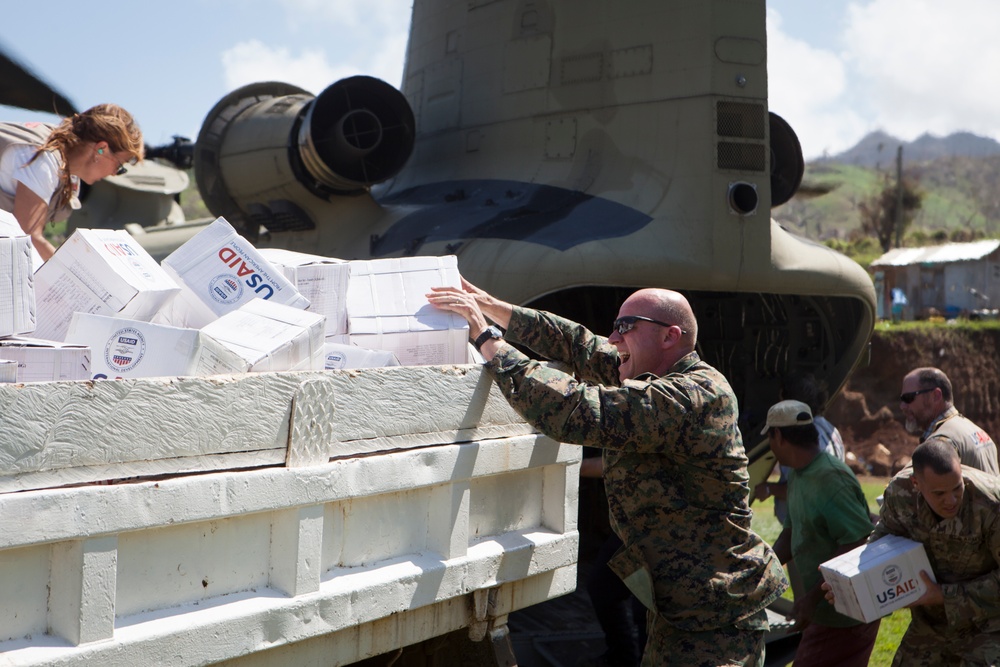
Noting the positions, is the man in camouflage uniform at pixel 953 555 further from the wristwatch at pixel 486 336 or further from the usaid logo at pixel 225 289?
the usaid logo at pixel 225 289

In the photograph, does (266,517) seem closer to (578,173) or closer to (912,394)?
(912,394)

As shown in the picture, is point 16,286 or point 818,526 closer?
point 16,286

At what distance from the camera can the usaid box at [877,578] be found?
12.3 ft

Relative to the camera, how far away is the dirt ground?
2302cm

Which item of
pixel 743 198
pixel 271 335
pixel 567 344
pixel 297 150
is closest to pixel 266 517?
pixel 271 335

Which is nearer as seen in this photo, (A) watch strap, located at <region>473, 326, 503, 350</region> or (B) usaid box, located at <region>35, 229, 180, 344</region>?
(B) usaid box, located at <region>35, 229, 180, 344</region>

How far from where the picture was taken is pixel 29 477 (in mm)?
1926

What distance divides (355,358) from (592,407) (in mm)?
686

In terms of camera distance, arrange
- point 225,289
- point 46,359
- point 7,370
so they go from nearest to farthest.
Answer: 1. point 7,370
2. point 46,359
3. point 225,289

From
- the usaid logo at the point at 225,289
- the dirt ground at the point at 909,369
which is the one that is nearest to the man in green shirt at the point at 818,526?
the usaid logo at the point at 225,289

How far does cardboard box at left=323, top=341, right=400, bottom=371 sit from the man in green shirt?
2.37m

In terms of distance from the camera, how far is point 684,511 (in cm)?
310

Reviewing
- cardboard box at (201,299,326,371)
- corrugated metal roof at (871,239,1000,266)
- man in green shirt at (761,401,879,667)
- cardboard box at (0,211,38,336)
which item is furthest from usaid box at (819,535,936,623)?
corrugated metal roof at (871,239,1000,266)

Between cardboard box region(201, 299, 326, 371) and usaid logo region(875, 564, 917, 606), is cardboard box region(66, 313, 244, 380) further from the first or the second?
usaid logo region(875, 564, 917, 606)
